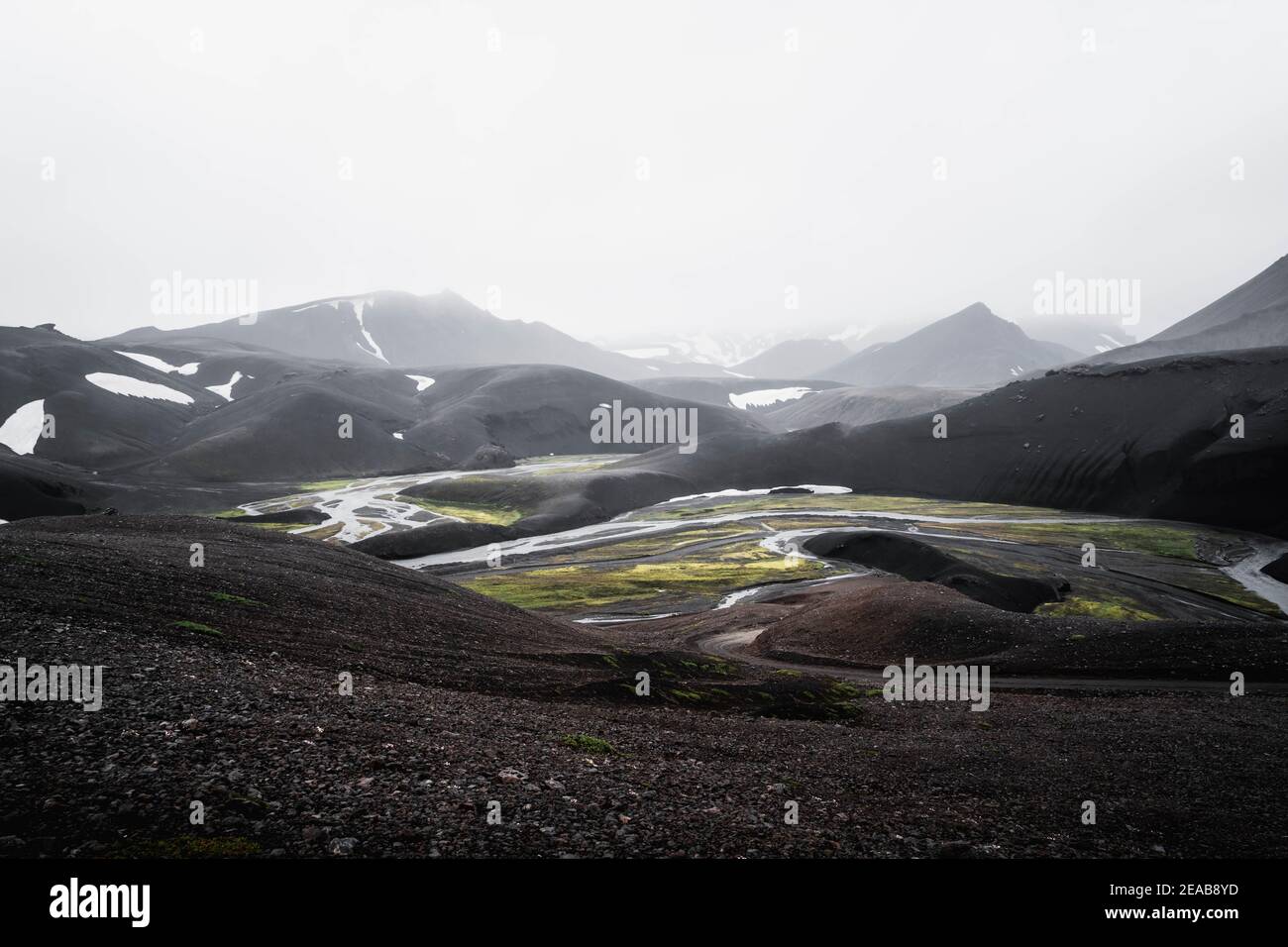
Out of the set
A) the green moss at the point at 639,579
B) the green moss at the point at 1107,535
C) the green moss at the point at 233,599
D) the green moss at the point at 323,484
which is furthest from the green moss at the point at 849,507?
the green moss at the point at 233,599

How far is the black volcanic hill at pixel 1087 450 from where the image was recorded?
10975 cm

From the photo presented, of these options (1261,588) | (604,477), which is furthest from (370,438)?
(1261,588)

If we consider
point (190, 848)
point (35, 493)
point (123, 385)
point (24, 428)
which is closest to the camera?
point (190, 848)

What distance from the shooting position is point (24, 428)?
154 meters

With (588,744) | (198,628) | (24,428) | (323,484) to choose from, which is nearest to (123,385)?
(24,428)

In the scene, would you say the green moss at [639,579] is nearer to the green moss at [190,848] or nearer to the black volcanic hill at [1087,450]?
the green moss at [190,848]

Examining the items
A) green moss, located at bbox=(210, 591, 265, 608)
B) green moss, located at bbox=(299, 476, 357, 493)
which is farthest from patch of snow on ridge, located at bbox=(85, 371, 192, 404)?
green moss, located at bbox=(210, 591, 265, 608)

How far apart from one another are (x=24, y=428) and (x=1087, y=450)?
748 feet

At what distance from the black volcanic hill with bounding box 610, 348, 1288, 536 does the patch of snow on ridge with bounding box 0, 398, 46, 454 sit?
135748mm

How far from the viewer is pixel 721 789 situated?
14703mm

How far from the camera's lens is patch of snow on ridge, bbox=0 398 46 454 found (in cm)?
14812

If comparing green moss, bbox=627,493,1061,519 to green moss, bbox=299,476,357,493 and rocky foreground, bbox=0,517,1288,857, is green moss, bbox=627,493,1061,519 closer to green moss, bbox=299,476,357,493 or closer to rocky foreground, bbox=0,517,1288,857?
green moss, bbox=299,476,357,493

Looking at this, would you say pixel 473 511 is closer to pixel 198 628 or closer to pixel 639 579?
pixel 639 579
